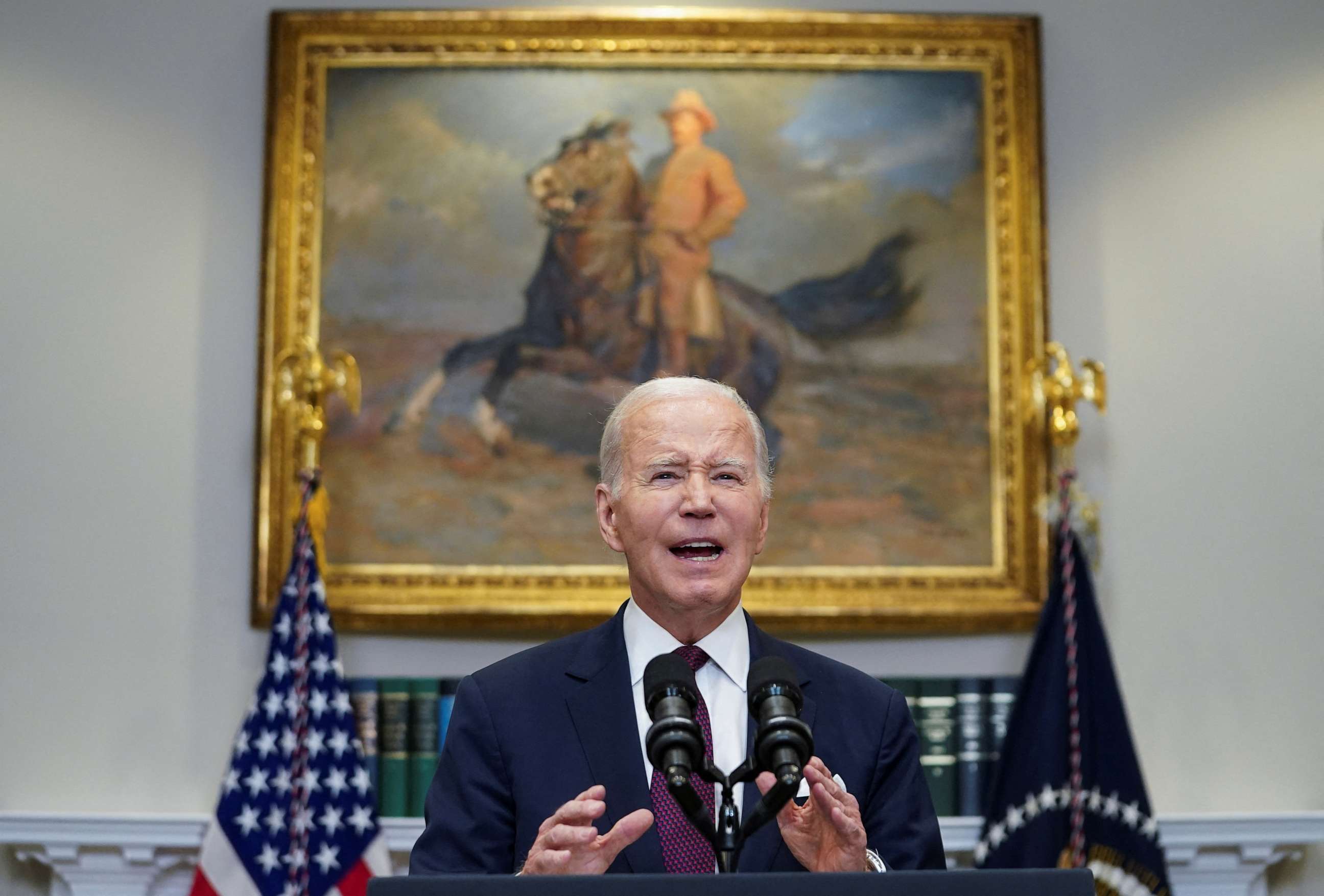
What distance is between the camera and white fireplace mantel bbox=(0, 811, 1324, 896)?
4914mm

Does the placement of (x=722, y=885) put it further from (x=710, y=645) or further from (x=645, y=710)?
(x=710, y=645)

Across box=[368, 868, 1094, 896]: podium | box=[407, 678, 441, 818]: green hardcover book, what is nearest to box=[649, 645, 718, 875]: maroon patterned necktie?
box=[368, 868, 1094, 896]: podium

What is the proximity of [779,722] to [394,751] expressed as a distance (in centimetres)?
339

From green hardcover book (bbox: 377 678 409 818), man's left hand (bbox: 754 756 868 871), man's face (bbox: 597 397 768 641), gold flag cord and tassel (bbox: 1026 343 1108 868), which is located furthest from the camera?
green hardcover book (bbox: 377 678 409 818)

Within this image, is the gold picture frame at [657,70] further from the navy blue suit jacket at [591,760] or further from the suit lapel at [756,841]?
the suit lapel at [756,841]

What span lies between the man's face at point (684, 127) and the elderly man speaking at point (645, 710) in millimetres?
3007

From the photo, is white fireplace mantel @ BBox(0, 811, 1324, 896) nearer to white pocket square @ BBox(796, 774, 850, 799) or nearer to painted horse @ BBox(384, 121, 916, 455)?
painted horse @ BBox(384, 121, 916, 455)

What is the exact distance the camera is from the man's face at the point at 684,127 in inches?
220

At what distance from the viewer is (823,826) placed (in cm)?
221

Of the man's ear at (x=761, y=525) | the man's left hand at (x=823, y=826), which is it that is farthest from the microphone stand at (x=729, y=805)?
the man's ear at (x=761, y=525)

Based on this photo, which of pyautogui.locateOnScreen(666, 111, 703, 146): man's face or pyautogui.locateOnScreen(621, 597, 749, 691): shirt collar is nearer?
pyautogui.locateOnScreen(621, 597, 749, 691): shirt collar

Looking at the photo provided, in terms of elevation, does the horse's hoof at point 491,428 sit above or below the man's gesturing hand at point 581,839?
above

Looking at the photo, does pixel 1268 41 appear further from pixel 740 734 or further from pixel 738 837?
pixel 738 837

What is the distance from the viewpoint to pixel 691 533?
2.57 m
